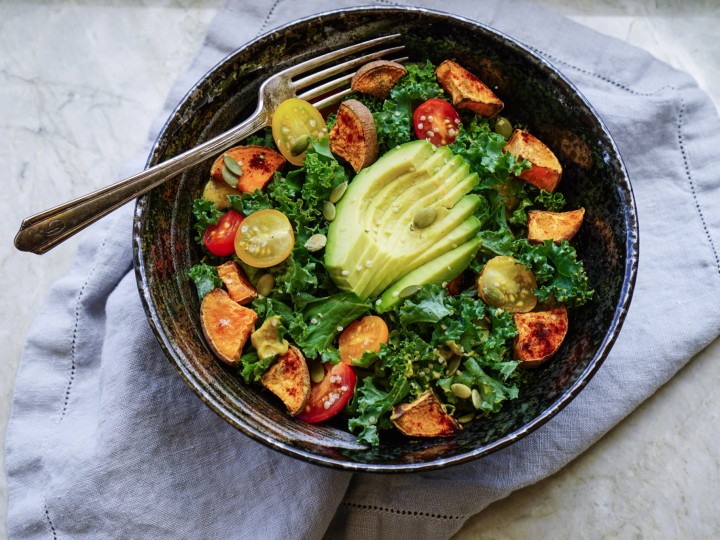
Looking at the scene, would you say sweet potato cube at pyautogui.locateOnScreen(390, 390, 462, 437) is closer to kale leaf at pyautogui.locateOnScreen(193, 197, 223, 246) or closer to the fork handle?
kale leaf at pyautogui.locateOnScreen(193, 197, 223, 246)

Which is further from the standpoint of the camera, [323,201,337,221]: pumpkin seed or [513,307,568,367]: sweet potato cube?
[323,201,337,221]: pumpkin seed

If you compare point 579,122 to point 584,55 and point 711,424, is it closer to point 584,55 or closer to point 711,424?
point 584,55

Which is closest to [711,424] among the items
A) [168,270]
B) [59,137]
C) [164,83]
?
[168,270]

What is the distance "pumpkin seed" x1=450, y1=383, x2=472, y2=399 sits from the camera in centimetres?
280

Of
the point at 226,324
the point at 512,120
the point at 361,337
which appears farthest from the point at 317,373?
the point at 512,120

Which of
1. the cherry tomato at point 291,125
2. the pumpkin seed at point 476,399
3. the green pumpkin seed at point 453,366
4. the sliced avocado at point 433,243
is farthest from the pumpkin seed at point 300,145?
the pumpkin seed at point 476,399

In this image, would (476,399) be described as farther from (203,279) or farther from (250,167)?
(250,167)

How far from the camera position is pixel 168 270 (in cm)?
294

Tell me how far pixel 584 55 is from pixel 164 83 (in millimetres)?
2222

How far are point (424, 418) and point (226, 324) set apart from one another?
0.88m

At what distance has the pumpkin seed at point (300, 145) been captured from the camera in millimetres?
3047

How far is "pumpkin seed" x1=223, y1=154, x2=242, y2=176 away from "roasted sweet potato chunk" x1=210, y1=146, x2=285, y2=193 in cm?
2

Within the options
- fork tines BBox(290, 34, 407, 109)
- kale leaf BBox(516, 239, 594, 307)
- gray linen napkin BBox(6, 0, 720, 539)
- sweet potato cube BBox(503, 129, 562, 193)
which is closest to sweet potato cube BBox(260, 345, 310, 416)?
gray linen napkin BBox(6, 0, 720, 539)

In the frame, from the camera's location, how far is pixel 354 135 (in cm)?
304
